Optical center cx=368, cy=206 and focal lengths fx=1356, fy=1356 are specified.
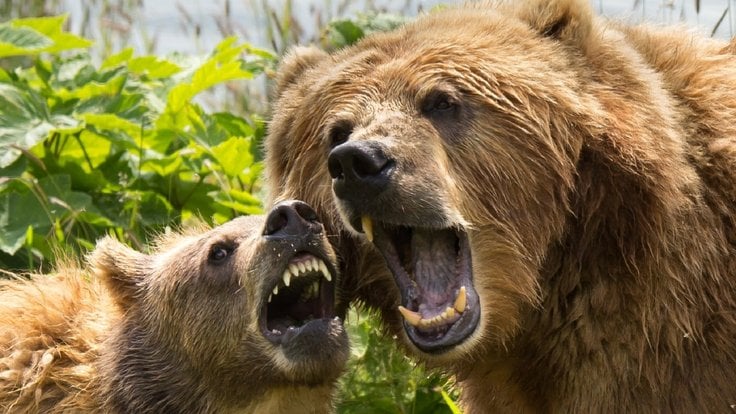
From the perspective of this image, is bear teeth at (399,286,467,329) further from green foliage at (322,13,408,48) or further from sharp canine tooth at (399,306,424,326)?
green foliage at (322,13,408,48)

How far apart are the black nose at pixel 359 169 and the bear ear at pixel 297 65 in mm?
987

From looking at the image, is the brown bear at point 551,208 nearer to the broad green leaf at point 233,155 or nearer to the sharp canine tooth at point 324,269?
the sharp canine tooth at point 324,269

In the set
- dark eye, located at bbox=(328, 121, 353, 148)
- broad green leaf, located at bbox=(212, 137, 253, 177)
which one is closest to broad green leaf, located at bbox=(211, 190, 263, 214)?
broad green leaf, located at bbox=(212, 137, 253, 177)

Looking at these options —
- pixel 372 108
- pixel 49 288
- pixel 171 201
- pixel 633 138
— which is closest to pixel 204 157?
pixel 171 201

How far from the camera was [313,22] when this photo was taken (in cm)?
973

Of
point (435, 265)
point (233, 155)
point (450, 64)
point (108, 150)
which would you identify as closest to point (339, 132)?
point (450, 64)

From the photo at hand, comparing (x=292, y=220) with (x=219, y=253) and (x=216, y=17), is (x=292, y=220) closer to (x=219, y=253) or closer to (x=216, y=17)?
(x=219, y=253)

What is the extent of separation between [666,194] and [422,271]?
0.92 meters

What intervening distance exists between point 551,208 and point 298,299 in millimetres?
1136

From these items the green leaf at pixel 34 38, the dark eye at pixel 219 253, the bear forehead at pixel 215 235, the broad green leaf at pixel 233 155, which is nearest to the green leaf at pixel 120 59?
the green leaf at pixel 34 38

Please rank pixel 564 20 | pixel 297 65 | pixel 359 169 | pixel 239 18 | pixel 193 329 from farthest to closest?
1. pixel 239 18
2. pixel 297 65
3. pixel 193 329
4. pixel 564 20
5. pixel 359 169

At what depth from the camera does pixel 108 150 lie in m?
7.36

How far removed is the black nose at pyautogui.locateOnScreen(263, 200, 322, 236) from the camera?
16.5 feet

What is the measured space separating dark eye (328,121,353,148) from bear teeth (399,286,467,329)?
67 centimetres
